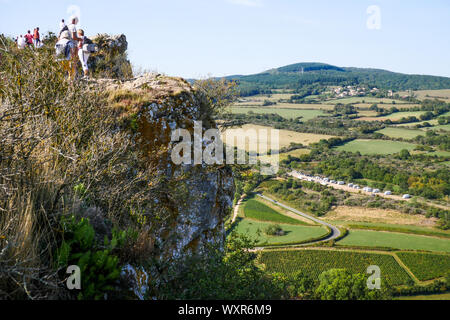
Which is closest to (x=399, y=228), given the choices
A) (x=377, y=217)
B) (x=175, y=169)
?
(x=377, y=217)

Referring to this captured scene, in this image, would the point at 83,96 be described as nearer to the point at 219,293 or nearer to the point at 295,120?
the point at 219,293

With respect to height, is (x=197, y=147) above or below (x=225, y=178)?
above

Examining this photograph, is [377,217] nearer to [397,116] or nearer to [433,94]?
[397,116]

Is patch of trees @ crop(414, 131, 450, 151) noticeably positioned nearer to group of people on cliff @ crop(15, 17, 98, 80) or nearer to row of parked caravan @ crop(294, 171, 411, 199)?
row of parked caravan @ crop(294, 171, 411, 199)

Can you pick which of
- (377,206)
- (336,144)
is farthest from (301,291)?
(336,144)

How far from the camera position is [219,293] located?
633 centimetres

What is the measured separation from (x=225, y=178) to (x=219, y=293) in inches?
165

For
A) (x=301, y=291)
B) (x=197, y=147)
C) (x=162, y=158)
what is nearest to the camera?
(x=162, y=158)

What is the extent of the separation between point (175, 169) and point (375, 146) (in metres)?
99.2

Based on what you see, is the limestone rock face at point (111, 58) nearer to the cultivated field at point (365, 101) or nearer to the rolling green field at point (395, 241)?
the rolling green field at point (395, 241)

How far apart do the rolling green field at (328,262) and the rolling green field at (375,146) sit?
52.8 m

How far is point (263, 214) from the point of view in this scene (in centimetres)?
5872

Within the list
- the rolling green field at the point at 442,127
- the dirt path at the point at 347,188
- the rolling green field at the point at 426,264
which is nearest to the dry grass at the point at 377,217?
the dirt path at the point at 347,188
